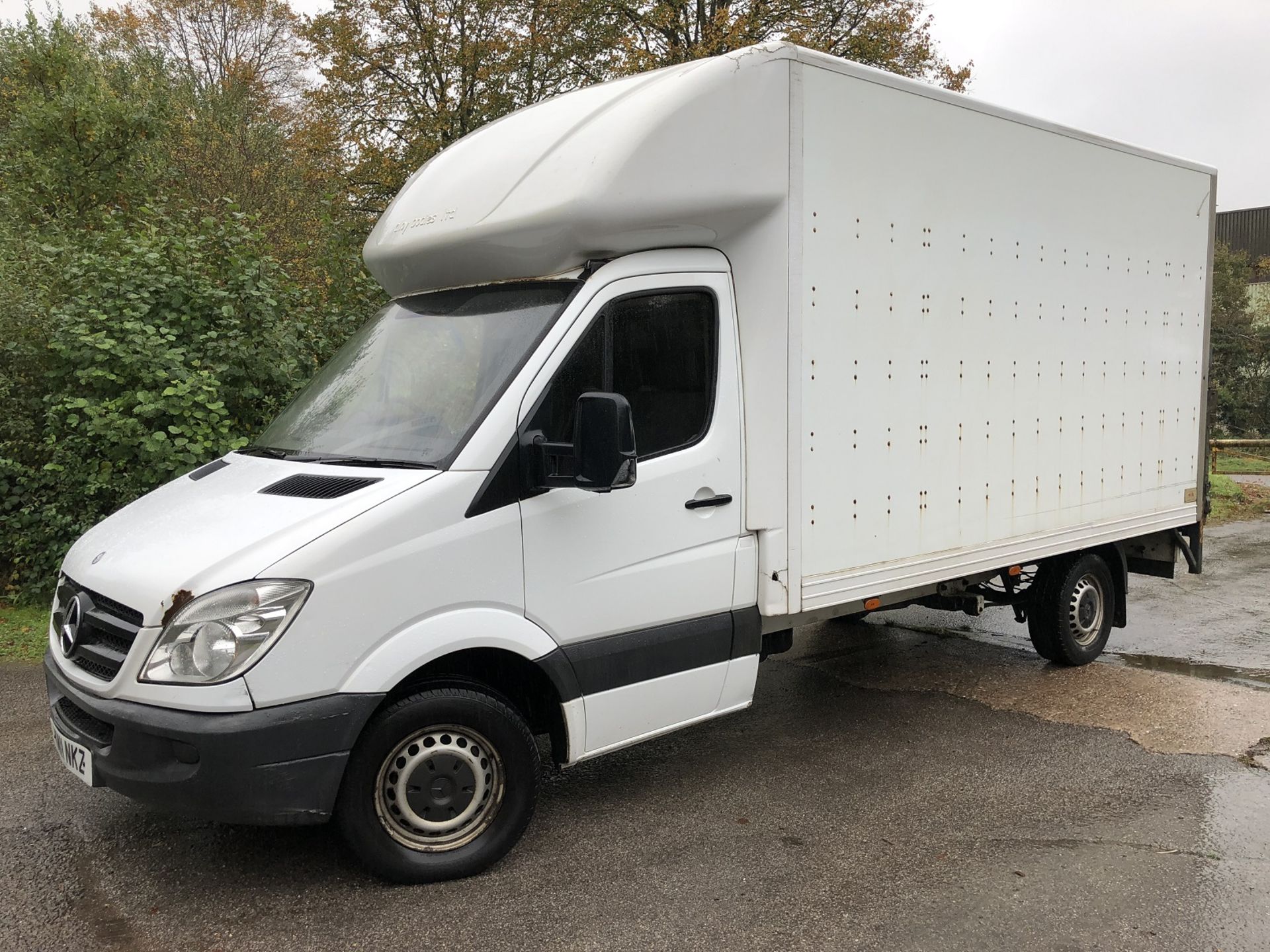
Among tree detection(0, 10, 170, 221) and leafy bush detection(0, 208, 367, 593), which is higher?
tree detection(0, 10, 170, 221)

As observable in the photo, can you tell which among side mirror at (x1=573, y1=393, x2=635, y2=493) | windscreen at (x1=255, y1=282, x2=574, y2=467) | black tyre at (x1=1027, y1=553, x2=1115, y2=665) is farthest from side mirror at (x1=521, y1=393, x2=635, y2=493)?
black tyre at (x1=1027, y1=553, x2=1115, y2=665)


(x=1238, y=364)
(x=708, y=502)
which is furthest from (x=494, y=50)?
(x=1238, y=364)

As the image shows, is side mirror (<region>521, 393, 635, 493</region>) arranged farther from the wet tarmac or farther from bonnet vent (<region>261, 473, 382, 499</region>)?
the wet tarmac

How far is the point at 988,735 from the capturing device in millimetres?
5527

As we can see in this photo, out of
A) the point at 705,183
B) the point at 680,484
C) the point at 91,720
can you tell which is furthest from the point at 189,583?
the point at 705,183

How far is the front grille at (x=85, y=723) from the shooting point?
137 inches

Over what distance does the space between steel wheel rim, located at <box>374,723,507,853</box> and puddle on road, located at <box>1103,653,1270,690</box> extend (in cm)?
509

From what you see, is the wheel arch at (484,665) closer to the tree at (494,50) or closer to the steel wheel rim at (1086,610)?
the steel wheel rim at (1086,610)

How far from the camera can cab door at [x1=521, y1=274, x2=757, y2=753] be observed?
155 inches

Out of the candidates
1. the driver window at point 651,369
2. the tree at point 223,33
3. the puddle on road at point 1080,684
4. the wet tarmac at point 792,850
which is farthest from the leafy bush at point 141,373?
the tree at point 223,33

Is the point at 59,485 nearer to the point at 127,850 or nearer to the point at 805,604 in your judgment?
the point at 127,850

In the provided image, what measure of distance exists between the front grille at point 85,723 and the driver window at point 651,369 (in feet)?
5.99

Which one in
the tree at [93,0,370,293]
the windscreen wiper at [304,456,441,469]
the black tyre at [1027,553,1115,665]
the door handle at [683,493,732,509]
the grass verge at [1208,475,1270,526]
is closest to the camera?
the windscreen wiper at [304,456,441,469]

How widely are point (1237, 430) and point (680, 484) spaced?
28.5 metres
